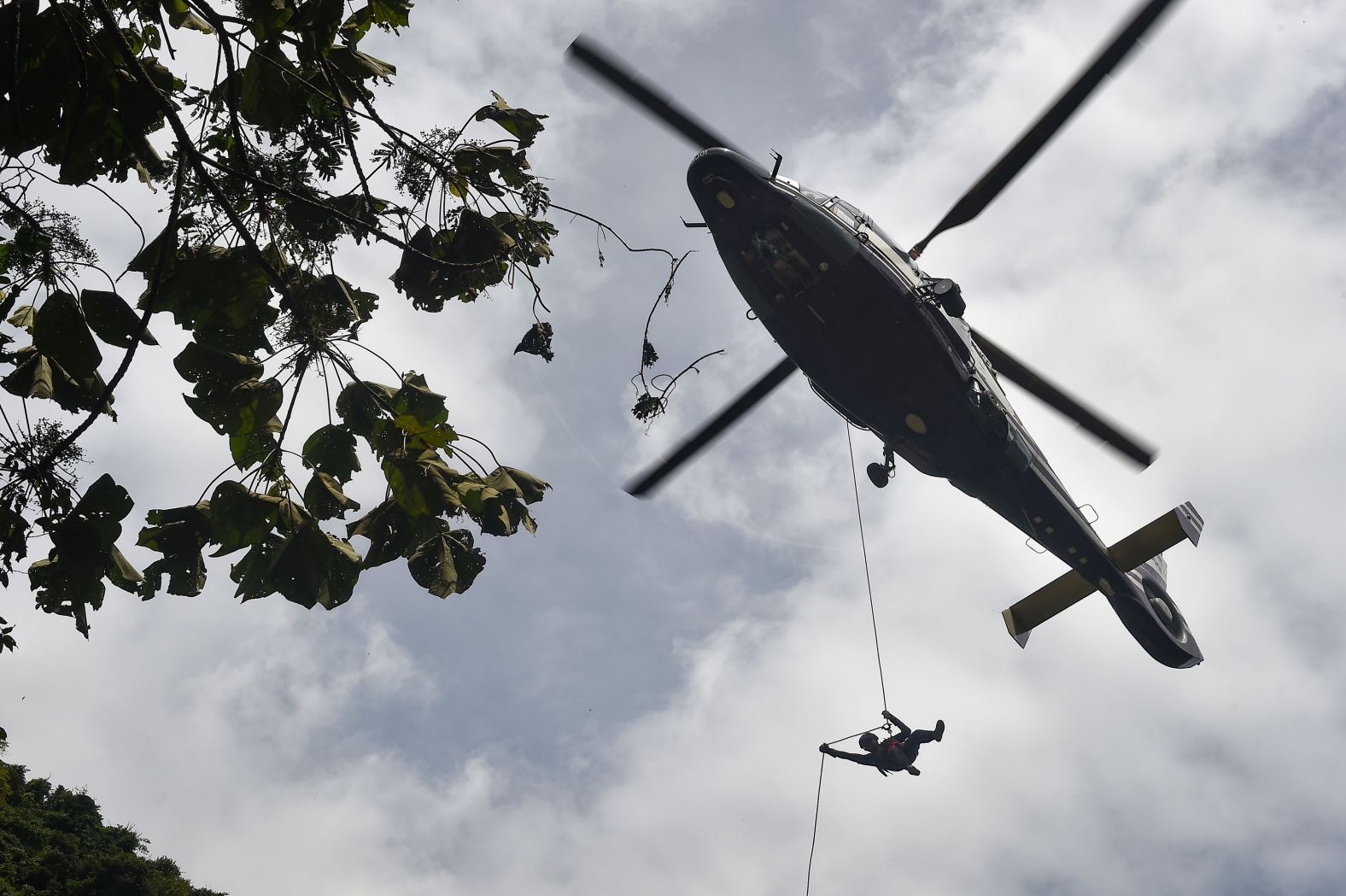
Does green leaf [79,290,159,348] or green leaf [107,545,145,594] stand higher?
green leaf [79,290,159,348]

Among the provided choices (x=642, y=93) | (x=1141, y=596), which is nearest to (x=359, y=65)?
(x=642, y=93)

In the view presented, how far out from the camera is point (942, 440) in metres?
14.5

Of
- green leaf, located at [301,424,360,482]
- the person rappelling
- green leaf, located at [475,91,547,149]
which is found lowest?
green leaf, located at [301,424,360,482]

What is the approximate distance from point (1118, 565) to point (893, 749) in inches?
193

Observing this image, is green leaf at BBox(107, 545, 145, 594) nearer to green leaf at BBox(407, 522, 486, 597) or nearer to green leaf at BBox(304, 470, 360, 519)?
green leaf at BBox(304, 470, 360, 519)

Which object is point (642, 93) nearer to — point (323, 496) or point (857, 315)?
point (857, 315)

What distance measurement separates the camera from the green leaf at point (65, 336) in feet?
13.3

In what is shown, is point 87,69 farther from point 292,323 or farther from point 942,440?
point 942,440

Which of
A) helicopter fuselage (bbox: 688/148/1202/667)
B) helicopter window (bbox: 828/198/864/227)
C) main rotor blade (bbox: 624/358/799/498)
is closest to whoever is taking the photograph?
helicopter fuselage (bbox: 688/148/1202/667)

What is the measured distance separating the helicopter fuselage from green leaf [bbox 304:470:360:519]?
978 centimetres

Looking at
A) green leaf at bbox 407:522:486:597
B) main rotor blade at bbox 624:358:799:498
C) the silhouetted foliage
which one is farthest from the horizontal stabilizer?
the silhouetted foliage

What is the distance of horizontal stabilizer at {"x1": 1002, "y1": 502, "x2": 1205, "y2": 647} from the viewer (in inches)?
690

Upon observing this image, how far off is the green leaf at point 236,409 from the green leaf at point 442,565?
0.86 metres

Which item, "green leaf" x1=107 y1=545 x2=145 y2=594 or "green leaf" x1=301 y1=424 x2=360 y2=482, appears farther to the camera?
"green leaf" x1=301 y1=424 x2=360 y2=482
